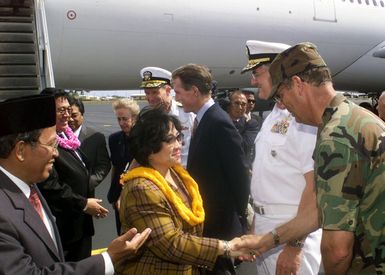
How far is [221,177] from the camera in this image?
9.41 ft

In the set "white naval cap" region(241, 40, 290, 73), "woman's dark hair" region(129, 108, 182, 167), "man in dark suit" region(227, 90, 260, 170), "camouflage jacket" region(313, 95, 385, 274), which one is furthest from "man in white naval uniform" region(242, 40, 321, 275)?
"man in dark suit" region(227, 90, 260, 170)

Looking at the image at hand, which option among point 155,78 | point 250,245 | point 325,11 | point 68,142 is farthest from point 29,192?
point 325,11

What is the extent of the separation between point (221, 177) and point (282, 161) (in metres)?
0.56

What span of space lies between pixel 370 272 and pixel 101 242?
3.65m

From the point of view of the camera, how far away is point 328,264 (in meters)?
1.58

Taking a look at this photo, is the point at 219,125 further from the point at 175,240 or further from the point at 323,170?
the point at 323,170

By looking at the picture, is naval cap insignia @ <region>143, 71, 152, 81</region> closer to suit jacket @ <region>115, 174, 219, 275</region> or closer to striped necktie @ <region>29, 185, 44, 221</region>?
suit jacket @ <region>115, 174, 219, 275</region>

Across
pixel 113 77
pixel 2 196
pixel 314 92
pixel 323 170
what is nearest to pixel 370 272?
pixel 323 170

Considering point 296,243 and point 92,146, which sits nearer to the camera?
point 296,243

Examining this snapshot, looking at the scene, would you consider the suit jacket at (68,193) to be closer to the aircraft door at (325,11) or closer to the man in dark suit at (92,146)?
the man in dark suit at (92,146)

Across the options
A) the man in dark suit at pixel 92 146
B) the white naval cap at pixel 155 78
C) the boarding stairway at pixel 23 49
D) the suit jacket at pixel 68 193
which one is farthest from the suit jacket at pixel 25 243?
the boarding stairway at pixel 23 49

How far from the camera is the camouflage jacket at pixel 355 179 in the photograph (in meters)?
1.46

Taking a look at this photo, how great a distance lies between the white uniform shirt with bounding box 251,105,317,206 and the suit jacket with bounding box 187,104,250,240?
26cm

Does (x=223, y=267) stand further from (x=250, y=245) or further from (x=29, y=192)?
(x=29, y=192)
